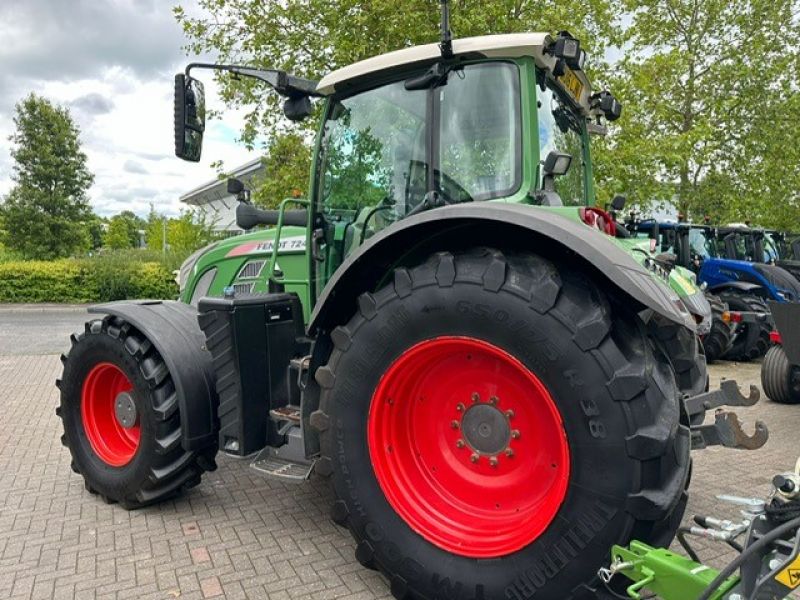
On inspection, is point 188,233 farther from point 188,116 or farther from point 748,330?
point 188,116

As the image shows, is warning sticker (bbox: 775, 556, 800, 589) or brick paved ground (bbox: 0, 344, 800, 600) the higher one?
warning sticker (bbox: 775, 556, 800, 589)


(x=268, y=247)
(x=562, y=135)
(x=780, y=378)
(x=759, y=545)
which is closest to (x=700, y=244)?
(x=780, y=378)

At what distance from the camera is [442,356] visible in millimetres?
2689

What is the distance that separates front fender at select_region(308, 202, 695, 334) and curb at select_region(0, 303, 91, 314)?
17718 mm

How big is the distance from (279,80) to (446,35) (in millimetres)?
1093

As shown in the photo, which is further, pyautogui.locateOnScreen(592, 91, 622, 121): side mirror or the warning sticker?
pyautogui.locateOnScreen(592, 91, 622, 121): side mirror

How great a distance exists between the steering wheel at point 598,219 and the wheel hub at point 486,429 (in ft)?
2.91

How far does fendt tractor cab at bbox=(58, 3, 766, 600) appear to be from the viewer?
226 centimetres

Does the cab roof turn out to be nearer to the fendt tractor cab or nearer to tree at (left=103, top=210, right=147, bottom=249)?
the fendt tractor cab

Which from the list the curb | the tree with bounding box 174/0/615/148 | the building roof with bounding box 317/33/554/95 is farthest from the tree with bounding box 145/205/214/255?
the building roof with bounding box 317/33/554/95

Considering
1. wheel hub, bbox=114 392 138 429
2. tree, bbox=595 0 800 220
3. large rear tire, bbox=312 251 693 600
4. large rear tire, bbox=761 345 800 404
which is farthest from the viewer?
tree, bbox=595 0 800 220

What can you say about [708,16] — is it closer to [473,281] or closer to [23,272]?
[473,281]

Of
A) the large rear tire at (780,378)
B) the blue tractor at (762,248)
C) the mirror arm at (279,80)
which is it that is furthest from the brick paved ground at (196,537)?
the blue tractor at (762,248)

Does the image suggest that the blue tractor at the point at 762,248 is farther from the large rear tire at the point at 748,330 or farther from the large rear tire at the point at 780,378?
the large rear tire at the point at 780,378
